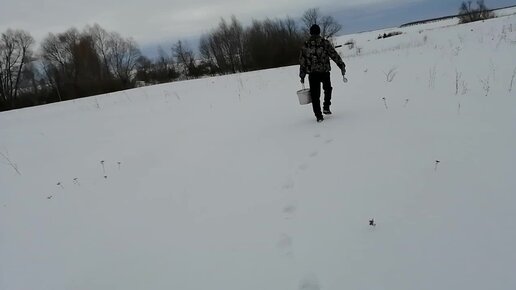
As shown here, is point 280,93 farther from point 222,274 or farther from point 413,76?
point 222,274

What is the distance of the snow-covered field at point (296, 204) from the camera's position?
2.73m

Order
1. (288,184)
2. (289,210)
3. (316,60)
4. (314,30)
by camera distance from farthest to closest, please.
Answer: (316,60)
(314,30)
(288,184)
(289,210)

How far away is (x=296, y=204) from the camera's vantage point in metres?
3.78

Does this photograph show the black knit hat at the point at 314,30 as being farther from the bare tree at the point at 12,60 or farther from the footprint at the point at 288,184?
the bare tree at the point at 12,60

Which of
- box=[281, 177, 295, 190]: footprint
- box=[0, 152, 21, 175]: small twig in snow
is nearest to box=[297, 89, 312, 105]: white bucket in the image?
box=[281, 177, 295, 190]: footprint

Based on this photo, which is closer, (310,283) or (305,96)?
(310,283)

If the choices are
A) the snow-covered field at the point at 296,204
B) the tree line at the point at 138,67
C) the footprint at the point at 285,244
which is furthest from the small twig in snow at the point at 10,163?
the tree line at the point at 138,67

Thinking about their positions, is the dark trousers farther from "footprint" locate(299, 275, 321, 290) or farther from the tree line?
the tree line

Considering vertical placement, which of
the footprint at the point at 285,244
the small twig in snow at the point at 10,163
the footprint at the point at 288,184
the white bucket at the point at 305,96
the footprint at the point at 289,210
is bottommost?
the footprint at the point at 285,244

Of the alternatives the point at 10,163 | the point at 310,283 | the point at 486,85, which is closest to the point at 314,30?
the point at 486,85

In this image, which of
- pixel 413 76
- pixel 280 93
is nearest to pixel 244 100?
pixel 280 93

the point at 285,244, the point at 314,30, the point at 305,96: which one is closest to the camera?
the point at 285,244

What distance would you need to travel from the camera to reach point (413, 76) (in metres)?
9.31

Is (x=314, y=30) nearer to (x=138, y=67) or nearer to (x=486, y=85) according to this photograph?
(x=486, y=85)
